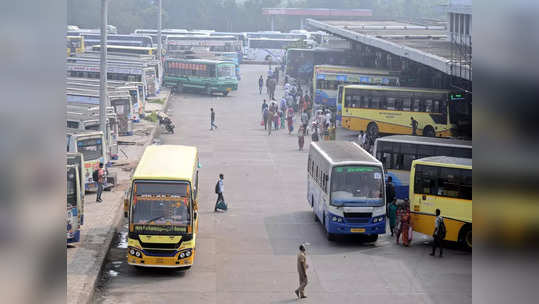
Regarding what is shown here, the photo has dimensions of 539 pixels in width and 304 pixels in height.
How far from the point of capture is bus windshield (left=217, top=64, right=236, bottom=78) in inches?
2277

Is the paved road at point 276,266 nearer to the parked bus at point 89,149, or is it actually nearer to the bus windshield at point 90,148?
the parked bus at point 89,149

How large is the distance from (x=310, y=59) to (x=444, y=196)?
48.2 m

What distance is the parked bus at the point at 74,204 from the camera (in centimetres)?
1875

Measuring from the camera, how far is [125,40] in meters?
80.6

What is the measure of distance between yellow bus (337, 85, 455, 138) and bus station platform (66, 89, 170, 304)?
35.8ft

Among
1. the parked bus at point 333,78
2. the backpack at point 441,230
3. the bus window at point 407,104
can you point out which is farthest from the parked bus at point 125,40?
the backpack at point 441,230

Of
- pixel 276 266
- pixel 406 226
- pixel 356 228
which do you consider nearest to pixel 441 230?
pixel 406 226

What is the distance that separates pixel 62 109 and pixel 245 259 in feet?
57.0

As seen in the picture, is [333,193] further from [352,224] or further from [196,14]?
[196,14]

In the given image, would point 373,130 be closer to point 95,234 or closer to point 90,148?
point 90,148

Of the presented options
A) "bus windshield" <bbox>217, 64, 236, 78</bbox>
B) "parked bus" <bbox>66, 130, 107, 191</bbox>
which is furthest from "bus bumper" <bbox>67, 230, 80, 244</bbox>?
"bus windshield" <bbox>217, 64, 236, 78</bbox>

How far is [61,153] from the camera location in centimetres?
194

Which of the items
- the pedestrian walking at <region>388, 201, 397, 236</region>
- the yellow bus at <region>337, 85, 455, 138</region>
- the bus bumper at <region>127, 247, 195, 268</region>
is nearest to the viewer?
the bus bumper at <region>127, 247, 195, 268</region>

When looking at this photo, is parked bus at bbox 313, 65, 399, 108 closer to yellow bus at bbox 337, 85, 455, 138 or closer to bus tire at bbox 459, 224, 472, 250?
yellow bus at bbox 337, 85, 455, 138
